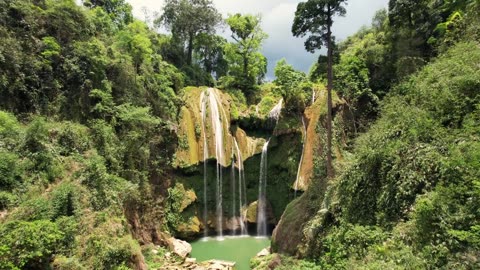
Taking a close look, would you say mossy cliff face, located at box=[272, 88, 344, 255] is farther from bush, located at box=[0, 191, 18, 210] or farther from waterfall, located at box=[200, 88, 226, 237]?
bush, located at box=[0, 191, 18, 210]

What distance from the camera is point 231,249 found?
16531mm

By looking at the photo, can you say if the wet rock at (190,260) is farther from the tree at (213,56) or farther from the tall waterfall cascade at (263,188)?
the tree at (213,56)

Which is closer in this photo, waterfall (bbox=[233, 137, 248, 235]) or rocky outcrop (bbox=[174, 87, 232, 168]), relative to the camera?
rocky outcrop (bbox=[174, 87, 232, 168])

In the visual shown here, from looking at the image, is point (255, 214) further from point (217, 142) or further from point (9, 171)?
point (9, 171)

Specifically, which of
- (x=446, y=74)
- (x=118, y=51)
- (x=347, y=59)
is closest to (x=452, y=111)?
(x=446, y=74)

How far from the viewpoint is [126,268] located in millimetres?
9688

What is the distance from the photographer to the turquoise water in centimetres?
1500

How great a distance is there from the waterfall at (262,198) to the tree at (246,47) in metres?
8.43

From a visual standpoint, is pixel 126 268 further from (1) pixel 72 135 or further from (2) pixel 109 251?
(1) pixel 72 135

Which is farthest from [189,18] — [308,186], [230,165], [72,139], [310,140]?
[308,186]

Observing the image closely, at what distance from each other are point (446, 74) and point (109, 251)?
12549 millimetres

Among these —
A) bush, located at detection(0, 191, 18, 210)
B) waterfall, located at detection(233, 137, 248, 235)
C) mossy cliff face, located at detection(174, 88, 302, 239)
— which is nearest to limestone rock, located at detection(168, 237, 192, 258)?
mossy cliff face, located at detection(174, 88, 302, 239)

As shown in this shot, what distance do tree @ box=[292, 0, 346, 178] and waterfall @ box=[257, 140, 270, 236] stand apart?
729 centimetres

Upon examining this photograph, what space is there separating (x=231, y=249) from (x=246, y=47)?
17478 mm
